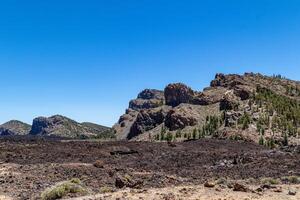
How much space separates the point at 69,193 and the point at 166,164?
1972cm

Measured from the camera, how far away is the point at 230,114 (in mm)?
93188

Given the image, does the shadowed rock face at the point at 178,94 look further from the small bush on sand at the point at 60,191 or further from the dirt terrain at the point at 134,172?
the small bush on sand at the point at 60,191

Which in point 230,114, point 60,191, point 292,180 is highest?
point 230,114

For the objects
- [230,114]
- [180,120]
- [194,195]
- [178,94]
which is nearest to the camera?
[194,195]

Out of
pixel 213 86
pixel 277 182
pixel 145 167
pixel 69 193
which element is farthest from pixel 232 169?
pixel 213 86

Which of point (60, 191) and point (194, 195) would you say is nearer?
point (194, 195)

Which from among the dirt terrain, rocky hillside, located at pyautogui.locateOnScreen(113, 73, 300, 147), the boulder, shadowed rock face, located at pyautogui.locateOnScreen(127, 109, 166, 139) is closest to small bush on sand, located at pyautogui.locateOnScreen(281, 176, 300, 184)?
the dirt terrain

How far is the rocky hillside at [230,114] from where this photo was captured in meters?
85.7

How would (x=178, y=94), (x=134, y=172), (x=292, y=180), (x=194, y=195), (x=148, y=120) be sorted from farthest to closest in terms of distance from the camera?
(x=178, y=94), (x=148, y=120), (x=134, y=172), (x=292, y=180), (x=194, y=195)

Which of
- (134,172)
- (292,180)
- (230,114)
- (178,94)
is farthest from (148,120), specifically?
(292,180)

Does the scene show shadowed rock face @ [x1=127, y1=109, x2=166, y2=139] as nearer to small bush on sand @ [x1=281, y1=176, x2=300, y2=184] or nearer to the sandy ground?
small bush on sand @ [x1=281, y1=176, x2=300, y2=184]

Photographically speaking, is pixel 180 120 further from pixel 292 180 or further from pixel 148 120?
pixel 292 180

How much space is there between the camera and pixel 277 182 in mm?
24281

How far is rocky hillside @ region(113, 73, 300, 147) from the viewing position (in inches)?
3374
